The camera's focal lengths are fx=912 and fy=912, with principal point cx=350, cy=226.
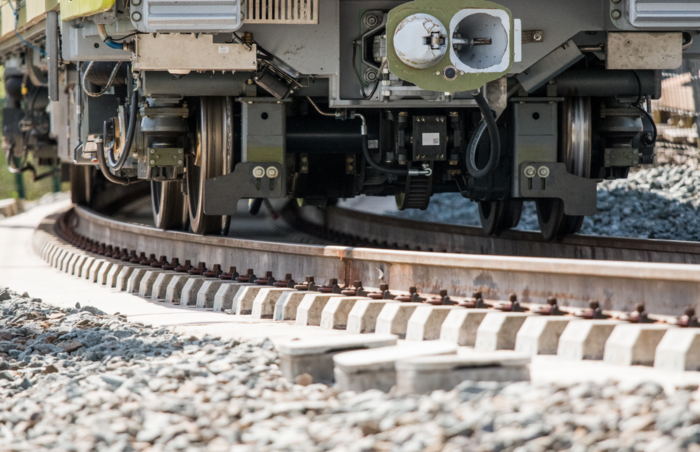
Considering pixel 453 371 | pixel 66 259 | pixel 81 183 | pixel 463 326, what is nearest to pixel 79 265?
pixel 66 259

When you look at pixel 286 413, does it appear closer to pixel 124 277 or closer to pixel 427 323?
pixel 427 323

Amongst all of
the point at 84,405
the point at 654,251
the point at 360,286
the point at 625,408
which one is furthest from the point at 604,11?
the point at 84,405

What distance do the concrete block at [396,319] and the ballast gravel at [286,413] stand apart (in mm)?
714

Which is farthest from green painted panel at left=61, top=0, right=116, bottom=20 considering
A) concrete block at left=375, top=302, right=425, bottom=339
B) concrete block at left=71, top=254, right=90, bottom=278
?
concrete block at left=71, top=254, right=90, bottom=278

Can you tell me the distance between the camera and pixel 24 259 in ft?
37.7

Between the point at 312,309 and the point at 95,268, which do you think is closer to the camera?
the point at 312,309

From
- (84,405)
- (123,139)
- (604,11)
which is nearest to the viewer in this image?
(84,405)

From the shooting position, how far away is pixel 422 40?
18.1 ft

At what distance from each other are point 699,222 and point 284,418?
288 inches

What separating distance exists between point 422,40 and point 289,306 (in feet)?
5.92

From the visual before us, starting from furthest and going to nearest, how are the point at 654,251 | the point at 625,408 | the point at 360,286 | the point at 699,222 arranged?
the point at 699,222 → the point at 654,251 → the point at 360,286 → the point at 625,408

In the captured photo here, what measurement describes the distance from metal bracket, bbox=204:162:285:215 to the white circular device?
1.87 metres

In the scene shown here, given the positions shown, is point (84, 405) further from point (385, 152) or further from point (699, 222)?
point (699, 222)

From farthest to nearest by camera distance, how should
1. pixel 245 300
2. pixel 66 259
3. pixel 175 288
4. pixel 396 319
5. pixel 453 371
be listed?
pixel 66 259, pixel 175 288, pixel 245 300, pixel 396 319, pixel 453 371
